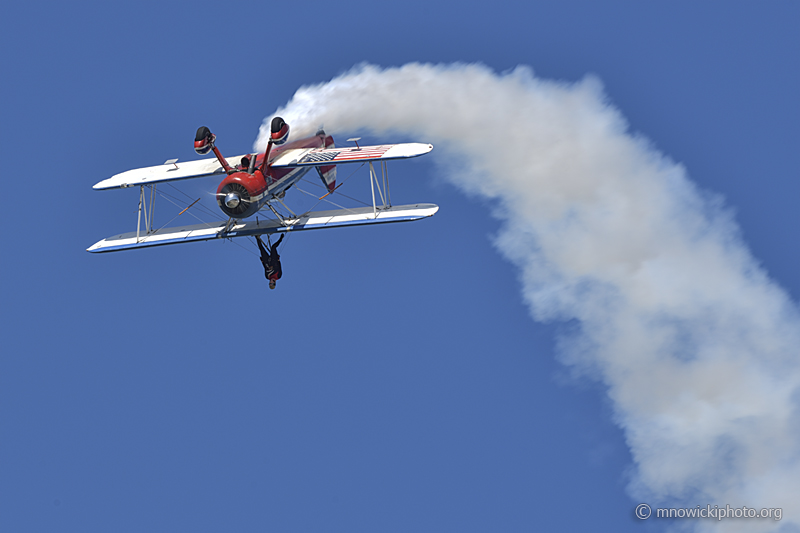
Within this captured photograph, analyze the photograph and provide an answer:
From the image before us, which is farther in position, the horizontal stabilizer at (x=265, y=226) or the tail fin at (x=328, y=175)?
the tail fin at (x=328, y=175)

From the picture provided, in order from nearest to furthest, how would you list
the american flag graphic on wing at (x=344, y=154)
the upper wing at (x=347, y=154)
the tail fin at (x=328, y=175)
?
1. the upper wing at (x=347, y=154)
2. the american flag graphic on wing at (x=344, y=154)
3. the tail fin at (x=328, y=175)

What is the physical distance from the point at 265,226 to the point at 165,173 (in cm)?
518

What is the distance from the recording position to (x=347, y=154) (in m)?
41.2

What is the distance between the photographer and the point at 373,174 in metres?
40.5

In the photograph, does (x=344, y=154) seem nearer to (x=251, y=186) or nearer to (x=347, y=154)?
(x=347, y=154)

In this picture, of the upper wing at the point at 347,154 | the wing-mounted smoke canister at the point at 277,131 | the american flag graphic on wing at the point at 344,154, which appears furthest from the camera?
the american flag graphic on wing at the point at 344,154

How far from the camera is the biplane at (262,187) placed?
39.5 metres

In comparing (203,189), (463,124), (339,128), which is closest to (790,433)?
(463,124)

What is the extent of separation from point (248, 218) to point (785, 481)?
24.3 meters
